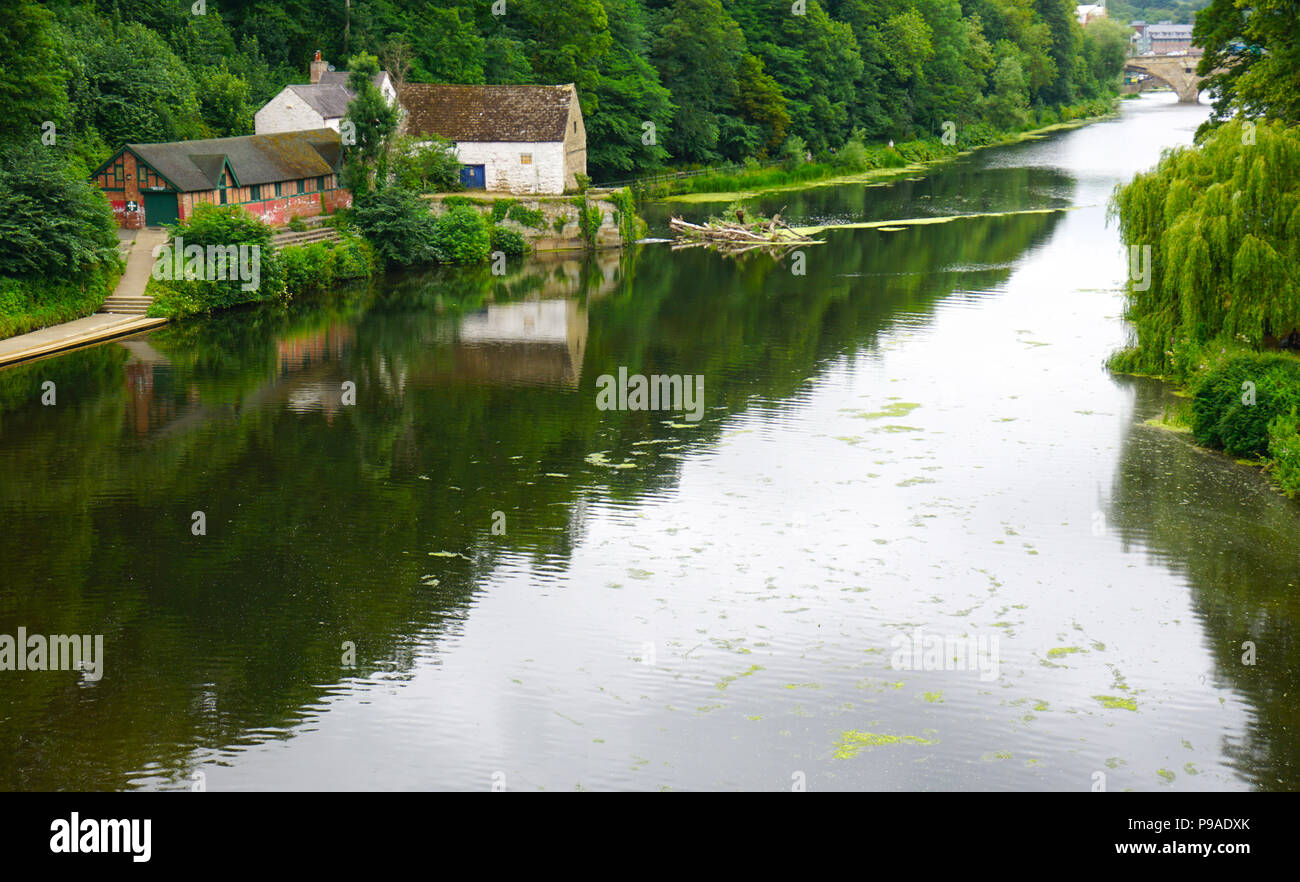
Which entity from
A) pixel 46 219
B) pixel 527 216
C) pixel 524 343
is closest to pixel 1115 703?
pixel 524 343

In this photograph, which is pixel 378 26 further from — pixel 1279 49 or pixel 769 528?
pixel 769 528

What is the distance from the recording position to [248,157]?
53156mm

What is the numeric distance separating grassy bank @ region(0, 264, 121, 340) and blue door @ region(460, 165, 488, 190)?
72.3ft

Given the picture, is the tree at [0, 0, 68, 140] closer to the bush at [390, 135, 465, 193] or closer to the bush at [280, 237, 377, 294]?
the bush at [280, 237, 377, 294]

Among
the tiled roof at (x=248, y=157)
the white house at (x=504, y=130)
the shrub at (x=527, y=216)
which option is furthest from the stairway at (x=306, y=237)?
the white house at (x=504, y=130)

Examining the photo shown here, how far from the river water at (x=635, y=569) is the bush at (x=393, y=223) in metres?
13.4

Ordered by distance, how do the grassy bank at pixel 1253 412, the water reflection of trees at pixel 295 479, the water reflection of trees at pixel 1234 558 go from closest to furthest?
the water reflection of trees at pixel 1234 558 → the water reflection of trees at pixel 295 479 → the grassy bank at pixel 1253 412

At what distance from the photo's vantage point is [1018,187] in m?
81.6

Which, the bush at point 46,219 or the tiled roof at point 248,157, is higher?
the tiled roof at point 248,157

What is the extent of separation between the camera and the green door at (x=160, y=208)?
49.2 metres

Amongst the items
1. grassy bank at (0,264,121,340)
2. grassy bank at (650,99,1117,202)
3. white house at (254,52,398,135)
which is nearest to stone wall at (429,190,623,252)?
white house at (254,52,398,135)

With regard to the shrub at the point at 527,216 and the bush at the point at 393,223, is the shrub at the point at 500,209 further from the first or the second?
the bush at the point at 393,223
